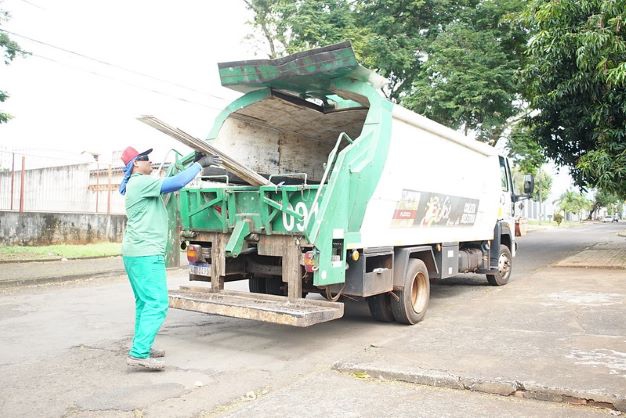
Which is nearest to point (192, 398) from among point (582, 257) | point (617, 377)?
point (617, 377)

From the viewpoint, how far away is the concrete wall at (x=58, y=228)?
14.6m

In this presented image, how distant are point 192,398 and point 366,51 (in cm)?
1563

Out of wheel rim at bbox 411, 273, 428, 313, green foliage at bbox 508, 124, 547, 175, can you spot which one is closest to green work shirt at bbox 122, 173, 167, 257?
wheel rim at bbox 411, 273, 428, 313

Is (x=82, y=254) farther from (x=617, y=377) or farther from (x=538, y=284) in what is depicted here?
(x=617, y=377)

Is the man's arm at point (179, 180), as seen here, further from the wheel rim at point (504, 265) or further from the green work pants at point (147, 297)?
the wheel rim at point (504, 265)

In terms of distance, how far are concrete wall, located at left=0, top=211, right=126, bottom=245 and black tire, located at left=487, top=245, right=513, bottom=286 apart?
460 inches

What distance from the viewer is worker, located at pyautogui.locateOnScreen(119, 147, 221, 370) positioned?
479cm

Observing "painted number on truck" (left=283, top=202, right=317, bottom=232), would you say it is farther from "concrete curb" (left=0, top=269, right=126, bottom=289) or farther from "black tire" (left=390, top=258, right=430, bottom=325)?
"concrete curb" (left=0, top=269, right=126, bottom=289)

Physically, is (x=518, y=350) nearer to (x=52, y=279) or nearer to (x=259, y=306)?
(x=259, y=306)

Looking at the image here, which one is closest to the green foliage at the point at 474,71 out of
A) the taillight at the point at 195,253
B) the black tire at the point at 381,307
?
the black tire at the point at 381,307

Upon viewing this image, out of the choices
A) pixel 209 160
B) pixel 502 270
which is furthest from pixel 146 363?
pixel 502 270

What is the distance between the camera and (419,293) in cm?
706

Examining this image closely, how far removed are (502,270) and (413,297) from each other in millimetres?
4278

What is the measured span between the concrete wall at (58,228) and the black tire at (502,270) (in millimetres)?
11685
